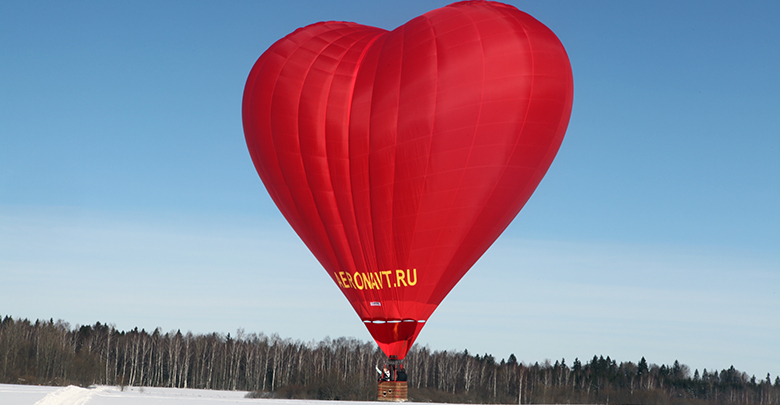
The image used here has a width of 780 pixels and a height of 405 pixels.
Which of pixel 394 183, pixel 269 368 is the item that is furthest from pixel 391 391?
pixel 269 368

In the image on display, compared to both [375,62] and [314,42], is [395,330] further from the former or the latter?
[314,42]

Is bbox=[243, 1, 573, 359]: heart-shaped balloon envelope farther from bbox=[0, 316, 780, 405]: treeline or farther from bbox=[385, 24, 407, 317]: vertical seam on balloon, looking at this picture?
bbox=[0, 316, 780, 405]: treeline

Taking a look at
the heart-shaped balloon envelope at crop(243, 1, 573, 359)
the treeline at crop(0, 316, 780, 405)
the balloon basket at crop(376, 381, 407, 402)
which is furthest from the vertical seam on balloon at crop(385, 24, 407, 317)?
the treeline at crop(0, 316, 780, 405)

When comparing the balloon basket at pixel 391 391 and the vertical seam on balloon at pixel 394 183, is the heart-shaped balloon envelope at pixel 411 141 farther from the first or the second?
the balloon basket at pixel 391 391

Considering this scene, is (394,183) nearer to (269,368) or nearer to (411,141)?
(411,141)

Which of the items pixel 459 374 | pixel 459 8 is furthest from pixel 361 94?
pixel 459 374

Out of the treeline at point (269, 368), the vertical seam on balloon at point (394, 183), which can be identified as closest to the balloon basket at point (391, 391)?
the vertical seam on balloon at point (394, 183)
